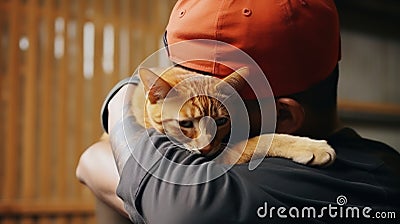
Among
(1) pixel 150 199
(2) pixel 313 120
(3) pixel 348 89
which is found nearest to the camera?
(1) pixel 150 199

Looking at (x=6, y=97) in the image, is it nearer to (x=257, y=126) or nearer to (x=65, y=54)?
(x=65, y=54)

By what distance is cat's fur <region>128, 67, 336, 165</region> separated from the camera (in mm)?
631

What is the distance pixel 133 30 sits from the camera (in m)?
2.39

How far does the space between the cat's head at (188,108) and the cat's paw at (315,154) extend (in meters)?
0.08

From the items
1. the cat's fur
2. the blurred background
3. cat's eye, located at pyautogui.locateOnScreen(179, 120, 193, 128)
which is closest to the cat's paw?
the cat's fur

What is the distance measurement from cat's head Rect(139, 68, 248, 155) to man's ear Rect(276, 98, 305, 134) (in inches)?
2.2

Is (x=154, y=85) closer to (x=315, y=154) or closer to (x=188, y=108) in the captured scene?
(x=188, y=108)

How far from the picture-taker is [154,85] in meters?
0.65

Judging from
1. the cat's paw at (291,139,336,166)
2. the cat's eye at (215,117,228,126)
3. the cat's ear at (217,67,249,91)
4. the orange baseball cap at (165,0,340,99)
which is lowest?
the cat's paw at (291,139,336,166)

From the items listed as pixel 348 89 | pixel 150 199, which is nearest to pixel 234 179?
pixel 150 199

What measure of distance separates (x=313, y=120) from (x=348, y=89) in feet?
6.25

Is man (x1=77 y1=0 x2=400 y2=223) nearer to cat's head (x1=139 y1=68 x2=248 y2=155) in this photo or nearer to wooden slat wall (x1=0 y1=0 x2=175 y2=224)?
cat's head (x1=139 y1=68 x2=248 y2=155)

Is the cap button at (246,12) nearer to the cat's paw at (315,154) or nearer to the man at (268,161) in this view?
the man at (268,161)

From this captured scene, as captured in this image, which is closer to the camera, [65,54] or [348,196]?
[348,196]
